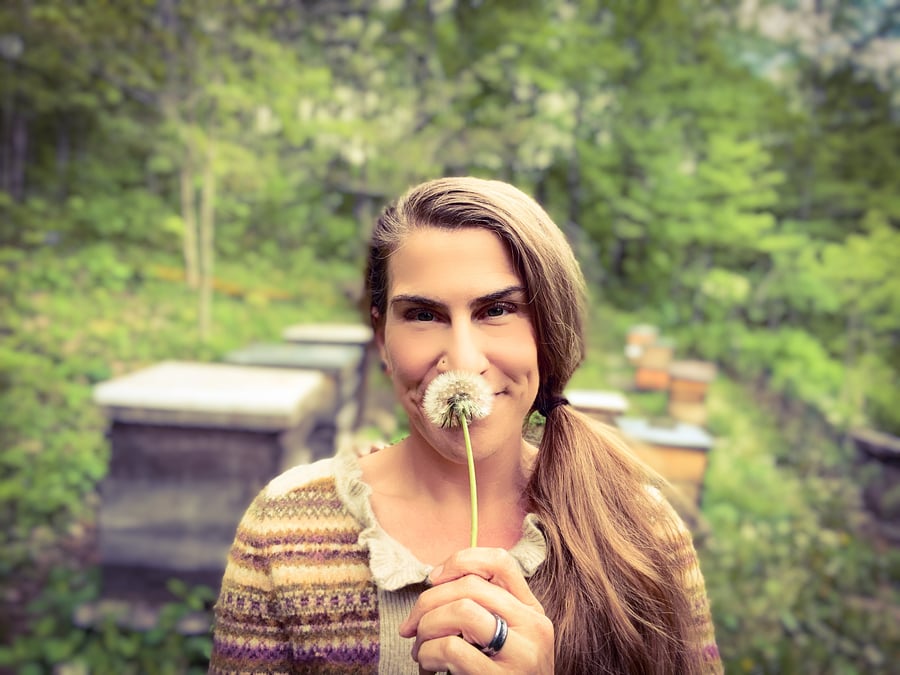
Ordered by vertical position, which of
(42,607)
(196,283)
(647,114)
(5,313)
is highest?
(647,114)

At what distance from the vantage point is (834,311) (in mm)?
2674

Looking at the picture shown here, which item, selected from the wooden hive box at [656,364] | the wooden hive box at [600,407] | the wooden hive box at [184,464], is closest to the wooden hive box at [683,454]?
the wooden hive box at [656,364]

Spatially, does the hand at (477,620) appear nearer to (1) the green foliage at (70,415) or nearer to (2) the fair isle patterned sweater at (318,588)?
(2) the fair isle patterned sweater at (318,588)

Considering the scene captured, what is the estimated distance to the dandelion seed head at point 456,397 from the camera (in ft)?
2.65

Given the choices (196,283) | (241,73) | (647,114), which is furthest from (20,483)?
(647,114)

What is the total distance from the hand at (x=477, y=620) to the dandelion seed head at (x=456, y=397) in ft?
0.55

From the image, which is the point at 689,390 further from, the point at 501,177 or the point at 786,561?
the point at 501,177

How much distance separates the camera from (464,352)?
32.3 inches

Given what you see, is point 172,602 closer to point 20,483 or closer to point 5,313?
point 20,483

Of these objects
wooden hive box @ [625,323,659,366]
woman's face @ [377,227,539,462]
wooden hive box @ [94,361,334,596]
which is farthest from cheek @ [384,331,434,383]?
wooden hive box @ [625,323,659,366]

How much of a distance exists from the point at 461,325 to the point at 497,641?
0.38 m

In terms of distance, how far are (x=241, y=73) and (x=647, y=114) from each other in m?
1.66

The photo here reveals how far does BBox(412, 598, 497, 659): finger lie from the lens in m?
0.69

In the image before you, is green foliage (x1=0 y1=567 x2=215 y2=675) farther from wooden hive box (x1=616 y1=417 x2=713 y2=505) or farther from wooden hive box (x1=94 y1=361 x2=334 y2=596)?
wooden hive box (x1=616 y1=417 x2=713 y2=505)
